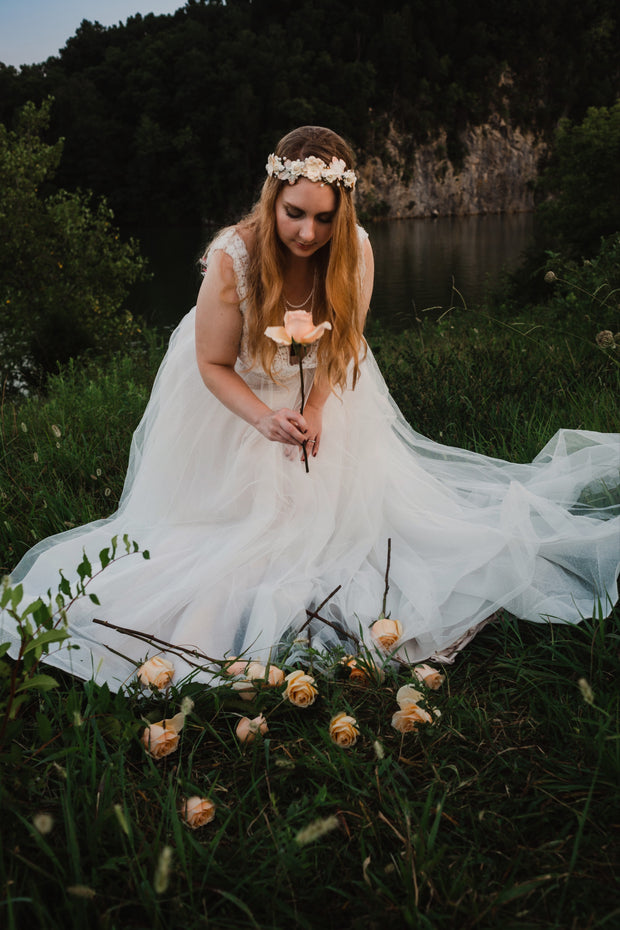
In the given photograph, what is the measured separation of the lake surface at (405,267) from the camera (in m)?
18.5

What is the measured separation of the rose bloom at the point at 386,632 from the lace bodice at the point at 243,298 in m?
1.10

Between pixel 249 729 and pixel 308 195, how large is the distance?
5.59 ft

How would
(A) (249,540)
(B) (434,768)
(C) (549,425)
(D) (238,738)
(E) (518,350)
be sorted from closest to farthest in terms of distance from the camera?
1. (B) (434,768)
2. (D) (238,738)
3. (A) (249,540)
4. (C) (549,425)
5. (E) (518,350)

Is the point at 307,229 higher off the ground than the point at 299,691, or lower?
higher

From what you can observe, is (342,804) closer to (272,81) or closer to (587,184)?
(587,184)

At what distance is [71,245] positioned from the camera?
41.8 feet

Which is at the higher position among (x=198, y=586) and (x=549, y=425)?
(x=549, y=425)

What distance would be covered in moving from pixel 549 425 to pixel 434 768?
2.13 metres

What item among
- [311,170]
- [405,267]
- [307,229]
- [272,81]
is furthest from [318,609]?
[272,81]

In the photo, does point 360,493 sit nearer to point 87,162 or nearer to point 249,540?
point 249,540

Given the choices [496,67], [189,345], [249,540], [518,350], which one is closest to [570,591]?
[249,540]

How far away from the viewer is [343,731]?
1.57 metres

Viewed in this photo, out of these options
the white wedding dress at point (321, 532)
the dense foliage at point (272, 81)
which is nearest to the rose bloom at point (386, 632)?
the white wedding dress at point (321, 532)

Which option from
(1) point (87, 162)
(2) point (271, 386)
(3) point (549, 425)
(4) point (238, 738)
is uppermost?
(1) point (87, 162)
